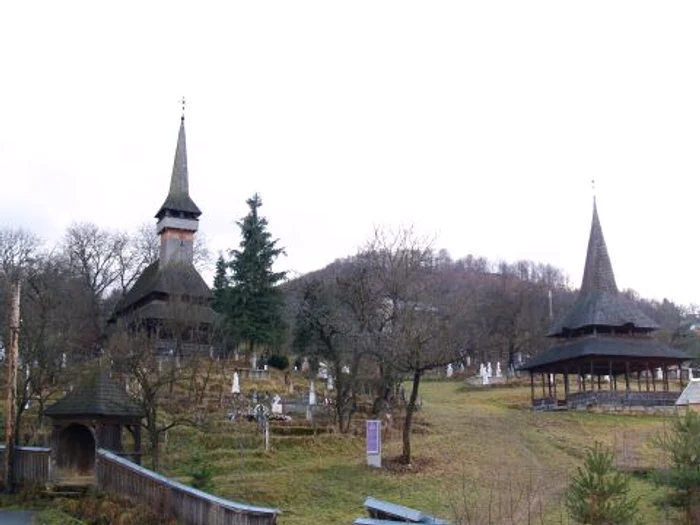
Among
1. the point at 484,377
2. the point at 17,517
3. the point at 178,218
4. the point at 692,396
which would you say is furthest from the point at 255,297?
the point at 17,517

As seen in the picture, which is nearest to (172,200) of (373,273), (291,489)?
(373,273)

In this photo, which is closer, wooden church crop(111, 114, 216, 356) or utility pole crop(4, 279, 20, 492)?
utility pole crop(4, 279, 20, 492)

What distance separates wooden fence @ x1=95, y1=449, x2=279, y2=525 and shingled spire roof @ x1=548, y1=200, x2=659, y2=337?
30333 mm

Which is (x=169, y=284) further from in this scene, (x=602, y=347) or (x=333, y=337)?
(x=602, y=347)

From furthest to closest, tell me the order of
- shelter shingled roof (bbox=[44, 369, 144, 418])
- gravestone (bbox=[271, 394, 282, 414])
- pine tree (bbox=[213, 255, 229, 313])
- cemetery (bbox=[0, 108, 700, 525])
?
pine tree (bbox=[213, 255, 229, 313])
gravestone (bbox=[271, 394, 282, 414])
shelter shingled roof (bbox=[44, 369, 144, 418])
cemetery (bbox=[0, 108, 700, 525])

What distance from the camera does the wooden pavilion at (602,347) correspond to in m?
40.1

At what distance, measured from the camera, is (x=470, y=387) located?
5459 centimetres

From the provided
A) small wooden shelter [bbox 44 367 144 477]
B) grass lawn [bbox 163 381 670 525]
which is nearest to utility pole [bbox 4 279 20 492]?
small wooden shelter [bbox 44 367 144 477]

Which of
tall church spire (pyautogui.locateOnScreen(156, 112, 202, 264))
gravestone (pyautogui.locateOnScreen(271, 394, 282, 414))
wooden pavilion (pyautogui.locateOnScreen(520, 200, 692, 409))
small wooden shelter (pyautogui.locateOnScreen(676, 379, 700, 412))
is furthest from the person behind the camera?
tall church spire (pyautogui.locateOnScreen(156, 112, 202, 264))

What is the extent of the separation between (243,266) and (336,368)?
1901 cm

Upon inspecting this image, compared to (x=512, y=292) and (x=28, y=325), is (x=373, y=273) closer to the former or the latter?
(x=28, y=325)

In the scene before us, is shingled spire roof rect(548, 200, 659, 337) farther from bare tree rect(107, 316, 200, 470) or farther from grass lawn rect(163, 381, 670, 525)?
bare tree rect(107, 316, 200, 470)

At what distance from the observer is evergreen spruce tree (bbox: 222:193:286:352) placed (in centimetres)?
4681

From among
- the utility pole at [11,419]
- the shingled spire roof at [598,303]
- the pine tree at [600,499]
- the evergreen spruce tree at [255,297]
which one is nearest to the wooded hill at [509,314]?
the evergreen spruce tree at [255,297]
